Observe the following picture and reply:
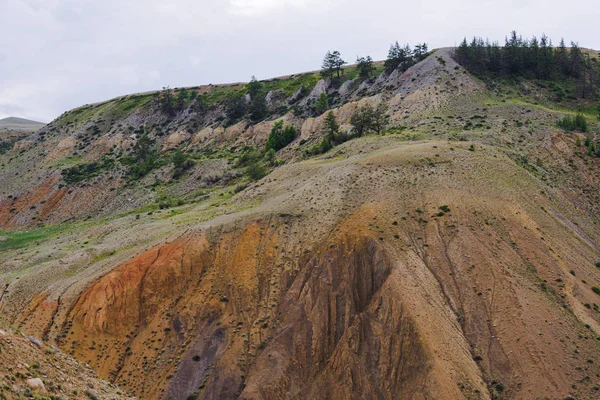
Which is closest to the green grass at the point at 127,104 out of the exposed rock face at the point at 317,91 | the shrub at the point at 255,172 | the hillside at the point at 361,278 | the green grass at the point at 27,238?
the exposed rock face at the point at 317,91

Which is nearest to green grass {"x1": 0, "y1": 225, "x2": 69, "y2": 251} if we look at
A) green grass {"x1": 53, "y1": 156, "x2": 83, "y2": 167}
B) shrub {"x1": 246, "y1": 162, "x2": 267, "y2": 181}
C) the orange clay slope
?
the orange clay slope

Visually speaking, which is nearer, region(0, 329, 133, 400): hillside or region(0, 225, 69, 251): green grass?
region(0, 329, 133, 400): hillside

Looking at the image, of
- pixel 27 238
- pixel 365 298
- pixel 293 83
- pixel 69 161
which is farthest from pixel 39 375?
pixel 293 83

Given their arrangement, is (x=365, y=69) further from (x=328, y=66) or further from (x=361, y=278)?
(x=361, y=278)

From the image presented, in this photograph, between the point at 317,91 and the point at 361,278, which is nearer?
the point at 361,278

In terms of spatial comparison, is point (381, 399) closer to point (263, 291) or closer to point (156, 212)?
point (263, 291)

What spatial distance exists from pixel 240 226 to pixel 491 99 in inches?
2149

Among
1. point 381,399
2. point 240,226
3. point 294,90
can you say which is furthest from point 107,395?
point 294,90

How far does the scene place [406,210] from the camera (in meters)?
43.9

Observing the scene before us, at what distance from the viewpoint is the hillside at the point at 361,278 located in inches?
1286

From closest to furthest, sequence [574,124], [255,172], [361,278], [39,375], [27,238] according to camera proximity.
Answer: [39,375] → [361,278] → [574,124] → [27,238] → [255,172]

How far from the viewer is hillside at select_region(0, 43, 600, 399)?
32656mm

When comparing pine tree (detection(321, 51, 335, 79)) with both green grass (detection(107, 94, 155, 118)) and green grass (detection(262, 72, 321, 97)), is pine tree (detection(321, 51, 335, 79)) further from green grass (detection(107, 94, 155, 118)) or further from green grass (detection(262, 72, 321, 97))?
green grass (detection(107, 94, 155, 118))

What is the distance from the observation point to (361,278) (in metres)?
38.7
